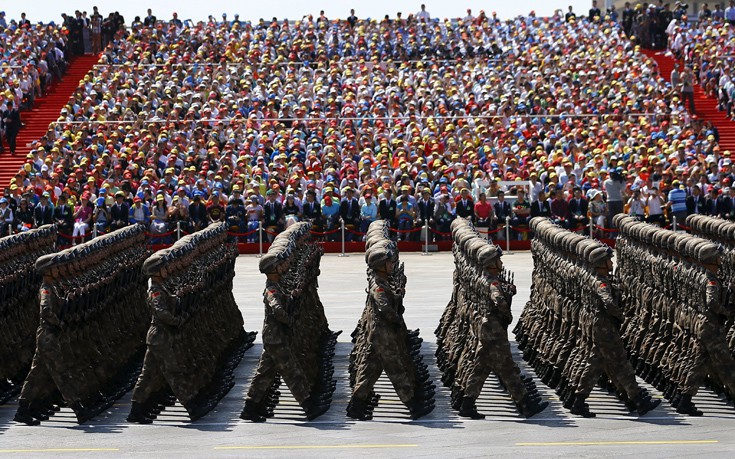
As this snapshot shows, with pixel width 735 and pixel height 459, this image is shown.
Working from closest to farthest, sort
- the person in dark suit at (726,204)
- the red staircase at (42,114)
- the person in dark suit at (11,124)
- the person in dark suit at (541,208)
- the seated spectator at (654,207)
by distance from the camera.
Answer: the person in dark suit at (726,204) < the seated spectator at (654,207) < the person in dark suit at (541,208) < the red staircase at (42,114) < the person in dark suit at (11,124)

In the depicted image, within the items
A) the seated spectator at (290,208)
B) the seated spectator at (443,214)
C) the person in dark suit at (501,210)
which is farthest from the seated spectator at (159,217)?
the person in dark suit at (501,210)

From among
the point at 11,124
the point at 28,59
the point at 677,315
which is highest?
the point at 28,59

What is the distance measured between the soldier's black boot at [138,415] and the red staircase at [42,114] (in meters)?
24.2

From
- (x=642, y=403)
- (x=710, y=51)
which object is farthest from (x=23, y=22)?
(x=642, y=403)

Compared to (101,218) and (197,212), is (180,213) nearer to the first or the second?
(197,212)

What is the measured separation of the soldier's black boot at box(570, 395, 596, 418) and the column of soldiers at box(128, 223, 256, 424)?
10.9 feet

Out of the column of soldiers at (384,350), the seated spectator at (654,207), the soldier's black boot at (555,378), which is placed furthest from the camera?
the seated spectator at (654,207)

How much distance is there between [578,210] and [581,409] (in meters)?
17.4

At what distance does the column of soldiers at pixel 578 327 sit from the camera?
12734 mm

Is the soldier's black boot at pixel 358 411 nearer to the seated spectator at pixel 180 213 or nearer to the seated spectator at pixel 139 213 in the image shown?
the seated spectator at pixel 180 213

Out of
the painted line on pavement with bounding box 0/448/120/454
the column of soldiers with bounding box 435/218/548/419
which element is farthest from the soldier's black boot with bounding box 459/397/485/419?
the painted line on pavement with bounding box 0/448/120/454

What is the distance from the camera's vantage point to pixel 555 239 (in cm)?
1513

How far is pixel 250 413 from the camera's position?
12828 millimetres

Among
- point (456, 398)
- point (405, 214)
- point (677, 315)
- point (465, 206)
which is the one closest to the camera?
point (456, 398)
